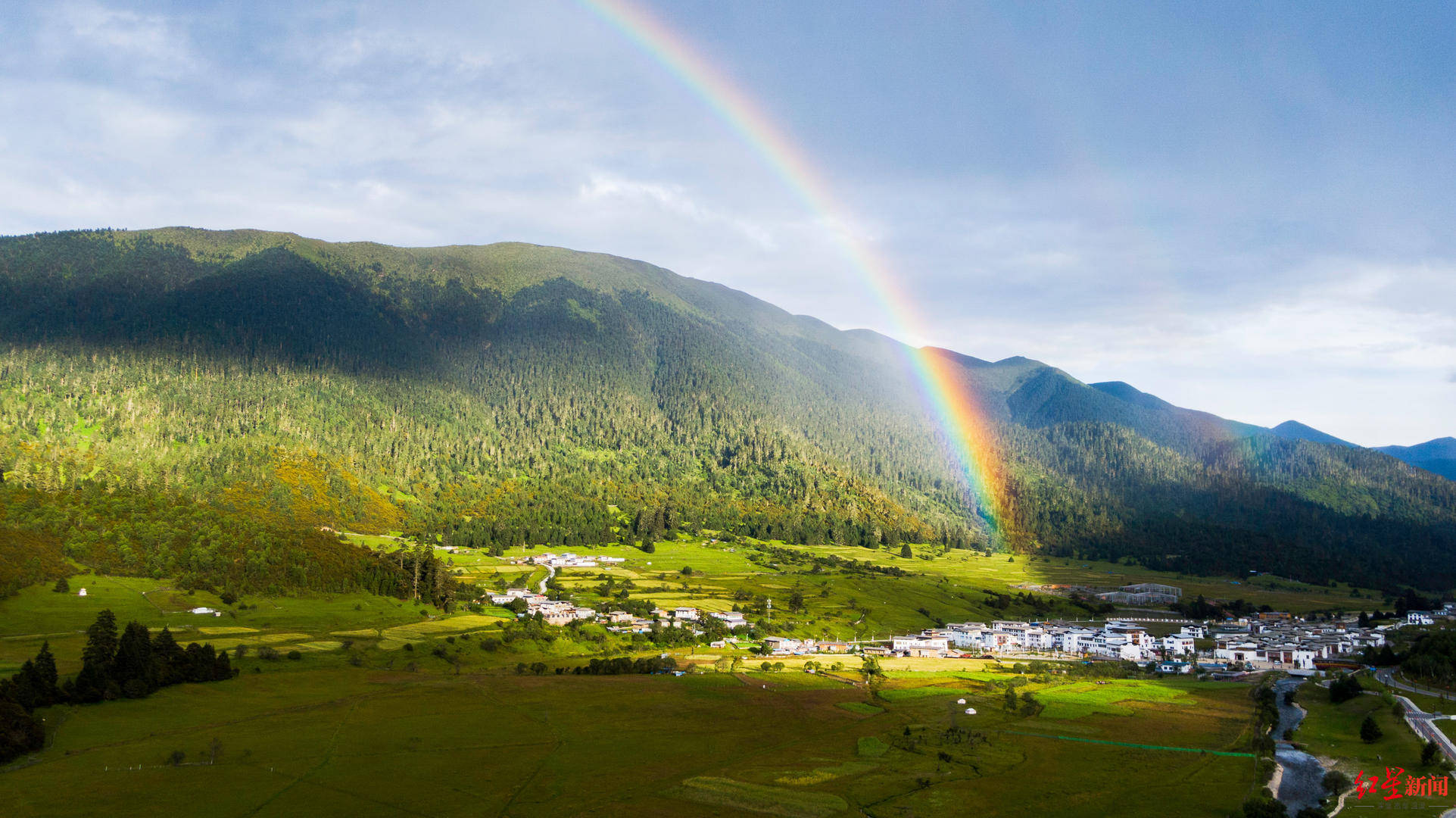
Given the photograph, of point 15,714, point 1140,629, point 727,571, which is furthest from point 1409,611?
point 15,714

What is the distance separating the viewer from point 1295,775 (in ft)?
202

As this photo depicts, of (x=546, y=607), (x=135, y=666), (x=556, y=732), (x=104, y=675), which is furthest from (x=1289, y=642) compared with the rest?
(x=104, y=675)

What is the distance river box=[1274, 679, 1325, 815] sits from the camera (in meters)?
56.0

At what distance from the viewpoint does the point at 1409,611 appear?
513ft

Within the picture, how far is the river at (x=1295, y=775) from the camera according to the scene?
184ft

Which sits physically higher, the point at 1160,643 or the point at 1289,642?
the point at 1289,642

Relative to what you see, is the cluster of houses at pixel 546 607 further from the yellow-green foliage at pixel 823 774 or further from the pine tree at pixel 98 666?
the yellow-green foliage at pixel 823 774

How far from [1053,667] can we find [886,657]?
2077 centimetres

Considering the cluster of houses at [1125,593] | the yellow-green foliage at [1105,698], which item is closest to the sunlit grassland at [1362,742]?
the yellow-green foliage at [1105,698]

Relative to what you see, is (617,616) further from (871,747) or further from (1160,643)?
(1160,643)

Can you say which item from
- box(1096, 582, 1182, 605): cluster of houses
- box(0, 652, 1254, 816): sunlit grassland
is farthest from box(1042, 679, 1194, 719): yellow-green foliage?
box(1096, 582, 1182, 605): cluster of houses

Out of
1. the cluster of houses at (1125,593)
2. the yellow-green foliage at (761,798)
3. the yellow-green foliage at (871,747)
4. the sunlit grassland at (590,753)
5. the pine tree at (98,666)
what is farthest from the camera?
the cluster of houses at (1125,593)

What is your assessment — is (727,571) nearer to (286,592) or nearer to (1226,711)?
(286,592)

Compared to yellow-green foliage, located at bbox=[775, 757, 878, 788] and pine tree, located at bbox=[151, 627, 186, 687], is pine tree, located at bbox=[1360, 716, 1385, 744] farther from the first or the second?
pine tree, located at bbox=[151, 627, 186, 687]
